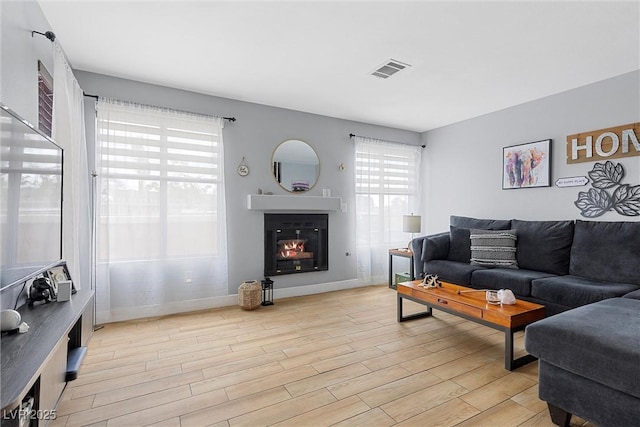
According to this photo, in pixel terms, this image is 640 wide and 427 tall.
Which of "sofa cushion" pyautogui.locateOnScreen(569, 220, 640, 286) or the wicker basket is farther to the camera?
the wicker basket

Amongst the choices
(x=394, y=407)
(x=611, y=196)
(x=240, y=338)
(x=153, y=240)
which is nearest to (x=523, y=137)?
(x=611, y=196)

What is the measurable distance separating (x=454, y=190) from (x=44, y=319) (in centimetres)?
475

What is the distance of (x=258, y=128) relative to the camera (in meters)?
3.96

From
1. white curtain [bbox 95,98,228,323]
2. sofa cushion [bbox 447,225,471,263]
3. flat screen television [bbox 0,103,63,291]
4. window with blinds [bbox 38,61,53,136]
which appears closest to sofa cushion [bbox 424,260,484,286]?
sofa cushion [bbox 447,225,471,263]

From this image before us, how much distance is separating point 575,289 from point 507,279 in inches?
20.9

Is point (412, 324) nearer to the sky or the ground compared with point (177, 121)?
nearer to the ground

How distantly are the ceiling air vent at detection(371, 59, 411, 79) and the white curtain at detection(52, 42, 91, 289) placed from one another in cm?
261

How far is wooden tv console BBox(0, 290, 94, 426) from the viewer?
0.97 m

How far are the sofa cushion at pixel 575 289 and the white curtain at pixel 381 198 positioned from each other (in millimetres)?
2196

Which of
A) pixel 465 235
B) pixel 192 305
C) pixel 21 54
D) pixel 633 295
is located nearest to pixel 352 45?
pixel 21 54

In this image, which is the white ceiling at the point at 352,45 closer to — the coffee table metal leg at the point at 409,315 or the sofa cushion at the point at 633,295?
the sofa cushion at the point at 633,295

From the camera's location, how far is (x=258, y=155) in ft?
13.0

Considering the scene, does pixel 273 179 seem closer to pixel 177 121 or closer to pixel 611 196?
pixel 177 121

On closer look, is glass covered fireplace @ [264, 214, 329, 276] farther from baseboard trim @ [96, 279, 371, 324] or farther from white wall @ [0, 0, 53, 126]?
white wall @ [0, 0, 53, 126]
